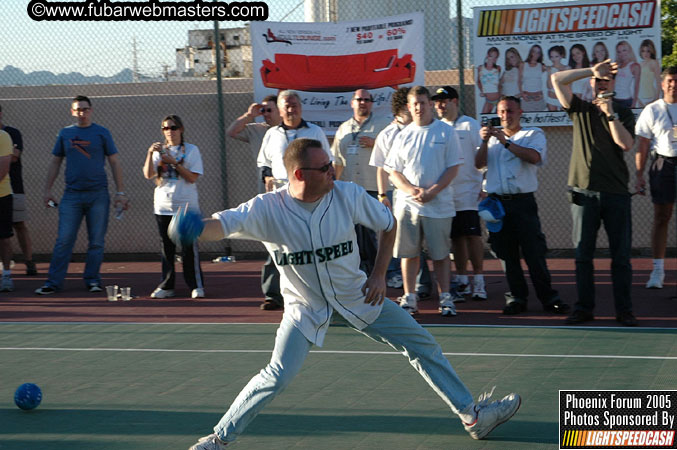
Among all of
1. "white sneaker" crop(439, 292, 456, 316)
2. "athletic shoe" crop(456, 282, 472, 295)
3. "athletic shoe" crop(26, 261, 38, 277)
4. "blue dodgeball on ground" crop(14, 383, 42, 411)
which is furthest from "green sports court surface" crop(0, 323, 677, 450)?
"athletic shoe" crop(26, 261, 38, 277)

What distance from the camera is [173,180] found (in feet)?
37.1

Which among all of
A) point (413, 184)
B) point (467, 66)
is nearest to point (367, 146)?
point (413, 184)

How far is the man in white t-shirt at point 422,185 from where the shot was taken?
375 inches

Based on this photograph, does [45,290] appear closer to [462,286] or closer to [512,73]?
[462,286]

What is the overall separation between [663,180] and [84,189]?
22.3ft

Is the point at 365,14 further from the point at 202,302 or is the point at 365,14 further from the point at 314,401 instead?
the point at 314,401

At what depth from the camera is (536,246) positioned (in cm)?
970

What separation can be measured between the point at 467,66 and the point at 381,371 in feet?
23.6

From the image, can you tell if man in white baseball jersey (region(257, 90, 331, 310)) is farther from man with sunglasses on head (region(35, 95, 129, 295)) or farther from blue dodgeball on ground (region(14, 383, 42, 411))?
blue dodgeball on ground (region(14, 383, 42, 411))

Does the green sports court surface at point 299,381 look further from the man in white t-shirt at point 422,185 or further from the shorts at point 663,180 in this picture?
the shorts at point 663,180

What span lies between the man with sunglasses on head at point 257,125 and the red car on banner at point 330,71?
286 centimetres

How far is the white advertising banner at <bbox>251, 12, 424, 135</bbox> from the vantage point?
13945mm

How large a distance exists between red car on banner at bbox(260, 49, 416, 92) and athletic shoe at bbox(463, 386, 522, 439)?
8.60m

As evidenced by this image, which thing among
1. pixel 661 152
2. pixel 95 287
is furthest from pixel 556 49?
pixel 95 287
